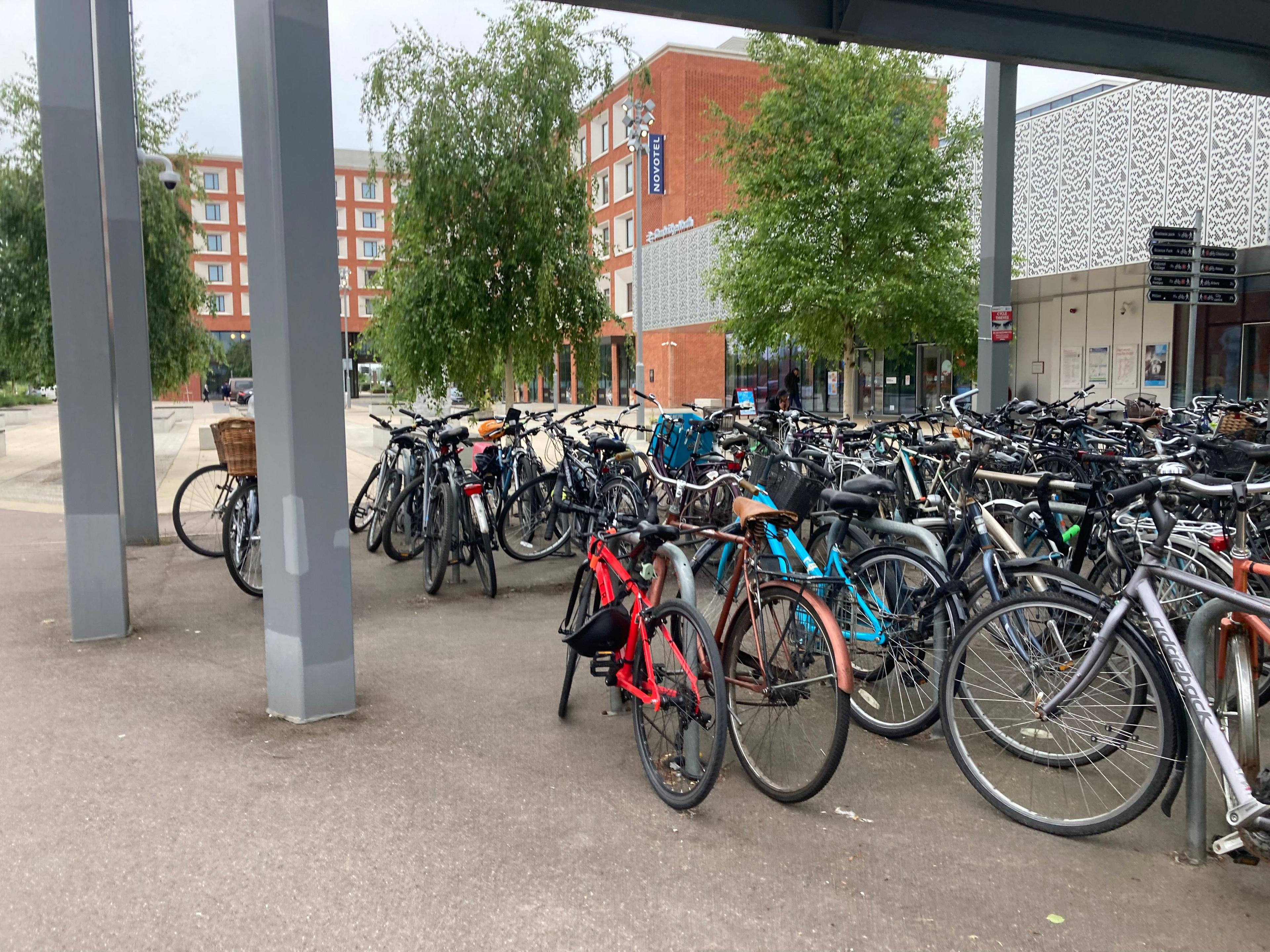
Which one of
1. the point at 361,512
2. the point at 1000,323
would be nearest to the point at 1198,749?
the point at 1000,323

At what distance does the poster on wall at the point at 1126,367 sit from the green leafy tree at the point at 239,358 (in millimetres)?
61002

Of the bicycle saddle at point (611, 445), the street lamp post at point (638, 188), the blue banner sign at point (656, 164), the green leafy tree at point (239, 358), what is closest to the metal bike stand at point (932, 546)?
the bicycle saddle at point (611, 445)

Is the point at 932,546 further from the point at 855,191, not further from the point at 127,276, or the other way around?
the point at 855,191

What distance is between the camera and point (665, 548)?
3.84 meters

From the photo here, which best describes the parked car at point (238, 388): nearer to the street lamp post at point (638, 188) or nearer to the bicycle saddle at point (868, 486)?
the street lamp post at point (638, 188)

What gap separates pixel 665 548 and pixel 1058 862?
5.42 feet

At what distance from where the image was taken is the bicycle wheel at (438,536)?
6.67 meters

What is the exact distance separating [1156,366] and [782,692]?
2323 cm

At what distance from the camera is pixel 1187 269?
977 cm

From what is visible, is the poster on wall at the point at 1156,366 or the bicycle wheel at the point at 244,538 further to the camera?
the poster on wall at the point at 1156,366

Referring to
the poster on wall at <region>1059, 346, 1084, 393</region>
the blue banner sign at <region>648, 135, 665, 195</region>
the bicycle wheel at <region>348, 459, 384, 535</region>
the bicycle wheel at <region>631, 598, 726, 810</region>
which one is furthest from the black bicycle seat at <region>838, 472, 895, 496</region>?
the blue banner sign at <region>648, 135, 665, 195</region>

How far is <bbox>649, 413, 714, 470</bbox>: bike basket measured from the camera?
367 inches

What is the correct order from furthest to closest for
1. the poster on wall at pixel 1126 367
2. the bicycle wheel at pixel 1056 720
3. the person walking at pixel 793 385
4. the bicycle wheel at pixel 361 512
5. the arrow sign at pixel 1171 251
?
the person walking at pixel 793 385
the poster on wall at pixel 1126 367
the arrow sign at pixel 1171 251
the bicycle wheel at pixel 361 512
the bicycle wheel at pixel 1056 720

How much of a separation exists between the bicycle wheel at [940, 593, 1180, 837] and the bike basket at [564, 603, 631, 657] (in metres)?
1.15
